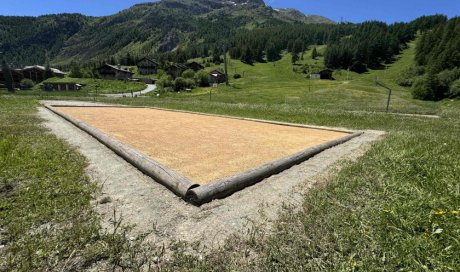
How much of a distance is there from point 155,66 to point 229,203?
428 ft

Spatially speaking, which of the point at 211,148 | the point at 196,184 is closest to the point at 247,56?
the point at 211,148

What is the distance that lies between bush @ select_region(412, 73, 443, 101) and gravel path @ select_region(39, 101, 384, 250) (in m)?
65.8

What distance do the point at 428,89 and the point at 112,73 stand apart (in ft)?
358

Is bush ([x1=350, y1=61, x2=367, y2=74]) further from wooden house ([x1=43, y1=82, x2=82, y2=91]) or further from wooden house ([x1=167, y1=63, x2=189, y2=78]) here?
wooden house ([x1=43, y1=82, x2=82, y2=91])

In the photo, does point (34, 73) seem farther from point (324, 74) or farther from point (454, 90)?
point (454, 90)

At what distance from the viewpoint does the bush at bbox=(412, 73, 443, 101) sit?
61.1 metres

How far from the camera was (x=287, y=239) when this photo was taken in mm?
4672

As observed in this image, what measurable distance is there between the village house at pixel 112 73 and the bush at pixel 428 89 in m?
102

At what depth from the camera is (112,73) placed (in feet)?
382

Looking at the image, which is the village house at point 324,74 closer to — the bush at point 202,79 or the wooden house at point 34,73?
the bush at point 202,79

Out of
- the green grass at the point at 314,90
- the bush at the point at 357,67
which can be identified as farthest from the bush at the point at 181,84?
the bush at the point at 357,67

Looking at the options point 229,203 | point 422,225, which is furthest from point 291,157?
point 422,225

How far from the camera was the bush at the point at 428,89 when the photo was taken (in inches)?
2404

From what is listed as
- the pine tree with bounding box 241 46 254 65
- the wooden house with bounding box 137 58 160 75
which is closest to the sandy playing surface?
the wooden house with bounding box 137 58 160 75
